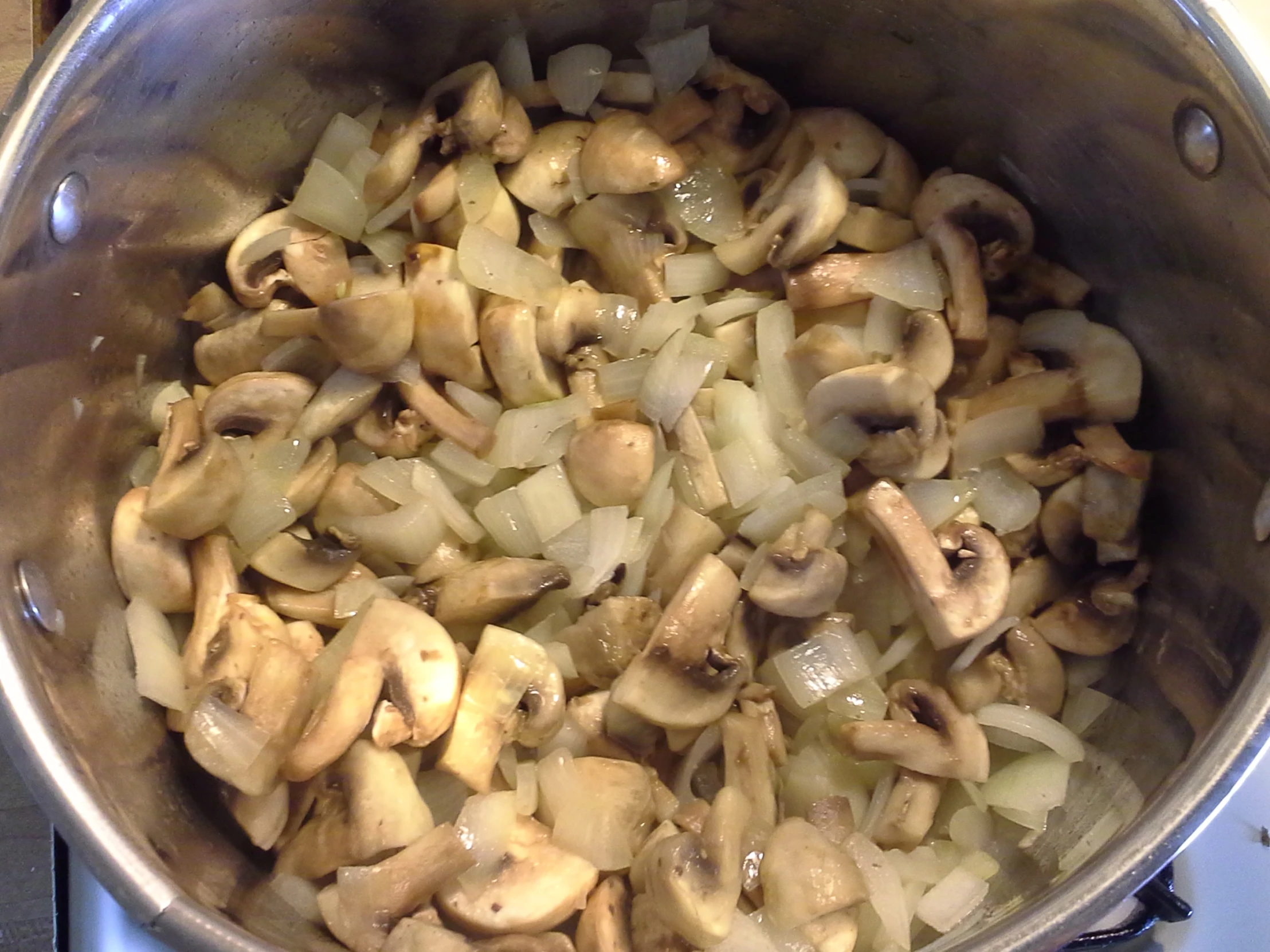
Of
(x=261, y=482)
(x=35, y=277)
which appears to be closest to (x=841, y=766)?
(x=261, y=482)

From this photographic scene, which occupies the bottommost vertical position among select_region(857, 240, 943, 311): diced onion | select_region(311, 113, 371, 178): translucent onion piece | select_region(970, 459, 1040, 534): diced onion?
select_region(970, 459, 1040, 534): diced onion

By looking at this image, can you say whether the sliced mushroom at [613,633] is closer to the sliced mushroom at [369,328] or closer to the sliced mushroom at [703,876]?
the sliced mushroom at [703,876]

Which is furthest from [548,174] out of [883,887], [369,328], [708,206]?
[883,887]

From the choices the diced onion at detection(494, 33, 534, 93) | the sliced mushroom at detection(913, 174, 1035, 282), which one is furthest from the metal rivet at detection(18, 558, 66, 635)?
the sliced mushroom at detection(913, 174, 1035, 282)

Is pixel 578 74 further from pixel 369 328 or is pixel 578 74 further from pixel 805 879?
pixel 805 879

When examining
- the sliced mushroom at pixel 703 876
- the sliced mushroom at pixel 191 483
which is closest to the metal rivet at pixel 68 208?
the sliced mushroom at pixel 191 483

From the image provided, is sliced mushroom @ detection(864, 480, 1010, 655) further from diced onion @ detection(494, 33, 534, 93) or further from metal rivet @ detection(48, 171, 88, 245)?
metal rivet @ detection(48, 171, 88, 245)
